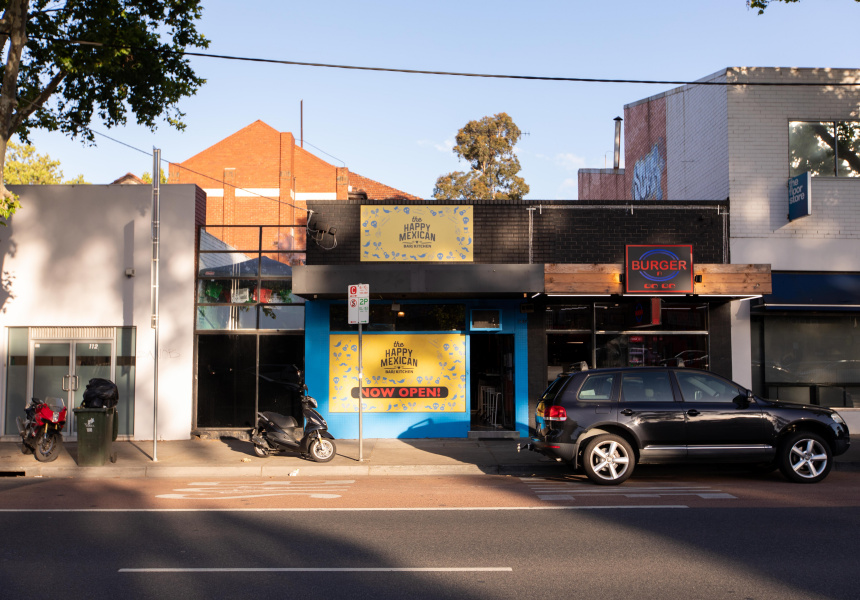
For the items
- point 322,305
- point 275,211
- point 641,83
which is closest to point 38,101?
point 322,305

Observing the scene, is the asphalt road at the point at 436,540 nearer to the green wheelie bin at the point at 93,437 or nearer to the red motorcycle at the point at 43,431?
the green wheelie bin at the point at 93,437

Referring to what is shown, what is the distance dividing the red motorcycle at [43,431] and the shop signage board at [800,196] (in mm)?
15322

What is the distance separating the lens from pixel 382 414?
51.4 ft

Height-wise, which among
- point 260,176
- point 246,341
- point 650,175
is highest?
point 260,176

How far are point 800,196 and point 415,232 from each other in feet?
27.3

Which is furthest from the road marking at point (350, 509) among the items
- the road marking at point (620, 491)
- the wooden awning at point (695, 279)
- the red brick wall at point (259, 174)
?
the red brick wall at point (259, 174)

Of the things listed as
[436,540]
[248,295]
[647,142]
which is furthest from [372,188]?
[436,540]

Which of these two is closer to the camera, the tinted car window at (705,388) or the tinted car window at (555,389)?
the tinted car window at (705,388)

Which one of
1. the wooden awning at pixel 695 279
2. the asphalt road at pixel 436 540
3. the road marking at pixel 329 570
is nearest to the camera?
the asphalt road at pixel 436 540

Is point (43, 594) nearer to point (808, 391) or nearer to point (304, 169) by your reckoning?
point (808, 391)

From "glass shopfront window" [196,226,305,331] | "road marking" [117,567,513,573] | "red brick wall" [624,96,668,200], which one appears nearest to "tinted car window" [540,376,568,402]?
"road marking" [117,567,513,573]

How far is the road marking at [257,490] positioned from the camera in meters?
10.1

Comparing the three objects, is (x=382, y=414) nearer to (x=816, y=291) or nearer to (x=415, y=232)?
(x=415, y=232)

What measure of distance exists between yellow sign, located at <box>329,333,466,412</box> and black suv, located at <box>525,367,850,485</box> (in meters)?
5.04
